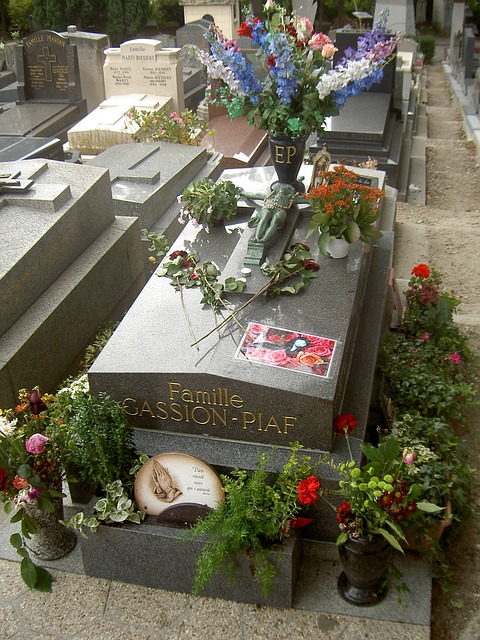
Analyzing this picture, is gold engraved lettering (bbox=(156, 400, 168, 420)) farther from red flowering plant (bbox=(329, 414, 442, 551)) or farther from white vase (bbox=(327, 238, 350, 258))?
white vase (bbox=(327, 238, 350, 258))

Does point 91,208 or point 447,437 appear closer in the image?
point 447,437

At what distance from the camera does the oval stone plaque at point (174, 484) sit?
11.9 feet

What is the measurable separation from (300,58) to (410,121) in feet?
28.5

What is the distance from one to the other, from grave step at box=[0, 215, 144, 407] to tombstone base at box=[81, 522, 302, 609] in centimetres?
134

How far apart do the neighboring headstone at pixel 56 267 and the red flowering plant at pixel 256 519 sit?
1834 mm

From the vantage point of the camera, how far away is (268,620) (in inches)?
140

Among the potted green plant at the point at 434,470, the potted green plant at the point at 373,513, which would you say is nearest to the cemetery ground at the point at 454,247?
the potted green plant at the point at 434,470

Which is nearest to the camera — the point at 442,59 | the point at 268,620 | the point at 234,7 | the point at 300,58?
the point at 268,620

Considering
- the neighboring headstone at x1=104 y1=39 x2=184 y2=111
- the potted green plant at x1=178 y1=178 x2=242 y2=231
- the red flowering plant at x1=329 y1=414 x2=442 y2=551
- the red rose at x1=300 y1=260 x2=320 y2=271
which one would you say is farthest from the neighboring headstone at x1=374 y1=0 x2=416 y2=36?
the red flowering plant at x1=329 y1=414 x2=442 y2=551

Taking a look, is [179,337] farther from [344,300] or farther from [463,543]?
[463,543]

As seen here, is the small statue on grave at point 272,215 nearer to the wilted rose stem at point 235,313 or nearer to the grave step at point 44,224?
the wilted rose stem at point 235,313

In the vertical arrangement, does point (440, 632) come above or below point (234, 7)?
below

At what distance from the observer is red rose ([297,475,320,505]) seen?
3.34 m

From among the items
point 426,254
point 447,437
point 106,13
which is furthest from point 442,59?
point 447,437
